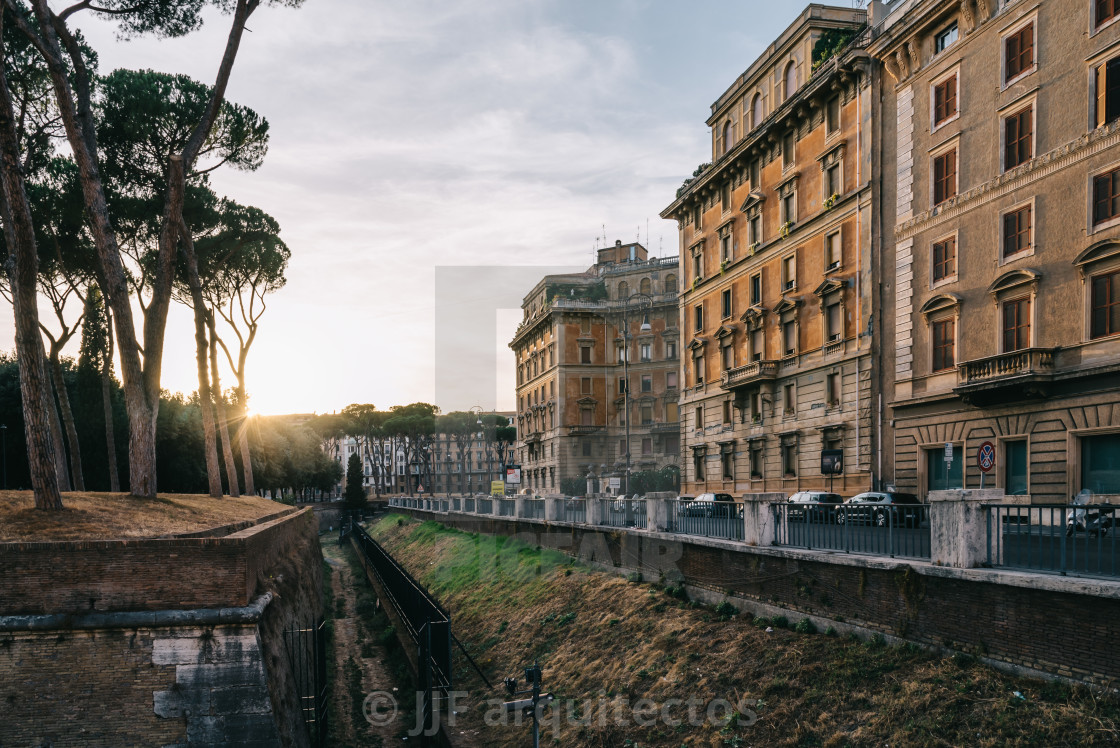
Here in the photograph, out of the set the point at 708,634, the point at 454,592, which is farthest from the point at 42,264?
the point at 708,634

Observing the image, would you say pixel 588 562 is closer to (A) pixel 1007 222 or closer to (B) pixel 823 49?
(A) pixel 1007 222

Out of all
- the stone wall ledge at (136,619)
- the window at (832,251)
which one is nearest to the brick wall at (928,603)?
the stone wall ledge at (136,619)

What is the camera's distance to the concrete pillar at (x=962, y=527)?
369 inches

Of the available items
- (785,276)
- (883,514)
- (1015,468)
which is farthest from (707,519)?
(785,276)

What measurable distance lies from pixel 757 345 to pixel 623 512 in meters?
17.0

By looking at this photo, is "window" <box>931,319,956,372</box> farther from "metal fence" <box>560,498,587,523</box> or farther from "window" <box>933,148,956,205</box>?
"metal fence" <box>560,498,587,523</box>

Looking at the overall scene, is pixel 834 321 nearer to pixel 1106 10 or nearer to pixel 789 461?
pixel 789 461

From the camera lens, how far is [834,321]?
2962 cm

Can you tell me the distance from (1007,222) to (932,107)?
5.20m

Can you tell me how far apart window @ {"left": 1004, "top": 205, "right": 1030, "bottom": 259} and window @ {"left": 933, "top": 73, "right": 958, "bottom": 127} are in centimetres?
424

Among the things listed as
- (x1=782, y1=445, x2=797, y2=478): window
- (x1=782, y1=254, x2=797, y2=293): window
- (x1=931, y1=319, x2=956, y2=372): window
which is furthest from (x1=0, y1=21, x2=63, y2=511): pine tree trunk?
(x1=782, y1=254, x2=797, y2=293): window

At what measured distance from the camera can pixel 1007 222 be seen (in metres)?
22.0

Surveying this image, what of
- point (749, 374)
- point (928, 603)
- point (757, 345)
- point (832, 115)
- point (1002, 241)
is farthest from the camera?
point (757, 345)

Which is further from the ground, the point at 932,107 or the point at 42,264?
the point at 932,107
